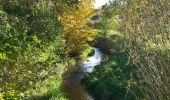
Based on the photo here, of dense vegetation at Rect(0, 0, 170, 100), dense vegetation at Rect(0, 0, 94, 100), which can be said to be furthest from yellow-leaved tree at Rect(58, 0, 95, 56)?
dense vegetation at Rect(0, 0, 170, 100)

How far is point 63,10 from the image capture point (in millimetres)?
20953

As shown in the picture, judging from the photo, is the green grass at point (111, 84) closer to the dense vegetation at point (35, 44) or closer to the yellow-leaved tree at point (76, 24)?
the dense vegetation at point (35, 44)

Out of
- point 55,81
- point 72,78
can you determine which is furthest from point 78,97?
point 72,78

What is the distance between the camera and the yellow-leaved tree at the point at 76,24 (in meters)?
21.3

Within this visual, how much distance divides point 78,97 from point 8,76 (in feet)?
29.4

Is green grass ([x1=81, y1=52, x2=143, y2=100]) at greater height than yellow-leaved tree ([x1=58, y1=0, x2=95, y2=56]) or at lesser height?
lesser

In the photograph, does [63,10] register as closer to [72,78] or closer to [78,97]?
[72,78]

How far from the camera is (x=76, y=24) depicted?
72.2 feet

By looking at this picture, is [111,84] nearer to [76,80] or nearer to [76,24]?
[76,80]

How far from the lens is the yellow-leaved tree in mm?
21328

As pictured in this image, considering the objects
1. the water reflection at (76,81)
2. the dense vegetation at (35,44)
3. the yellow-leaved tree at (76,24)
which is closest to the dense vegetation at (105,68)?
the dense vegetation at (35,44)

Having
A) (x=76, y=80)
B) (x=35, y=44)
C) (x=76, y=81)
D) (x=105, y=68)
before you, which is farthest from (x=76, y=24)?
(x=35, y=44)

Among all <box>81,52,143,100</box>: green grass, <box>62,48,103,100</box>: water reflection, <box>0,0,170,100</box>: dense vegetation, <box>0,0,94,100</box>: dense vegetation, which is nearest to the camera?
<box>0,0,94,100</box>: dense vegetation

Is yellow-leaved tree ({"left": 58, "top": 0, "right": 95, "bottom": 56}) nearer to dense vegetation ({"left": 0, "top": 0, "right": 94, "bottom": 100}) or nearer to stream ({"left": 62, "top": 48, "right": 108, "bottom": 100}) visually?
dense vegetation ({"left": 0, "top": 0, "right": 94, "bottom": 100})
